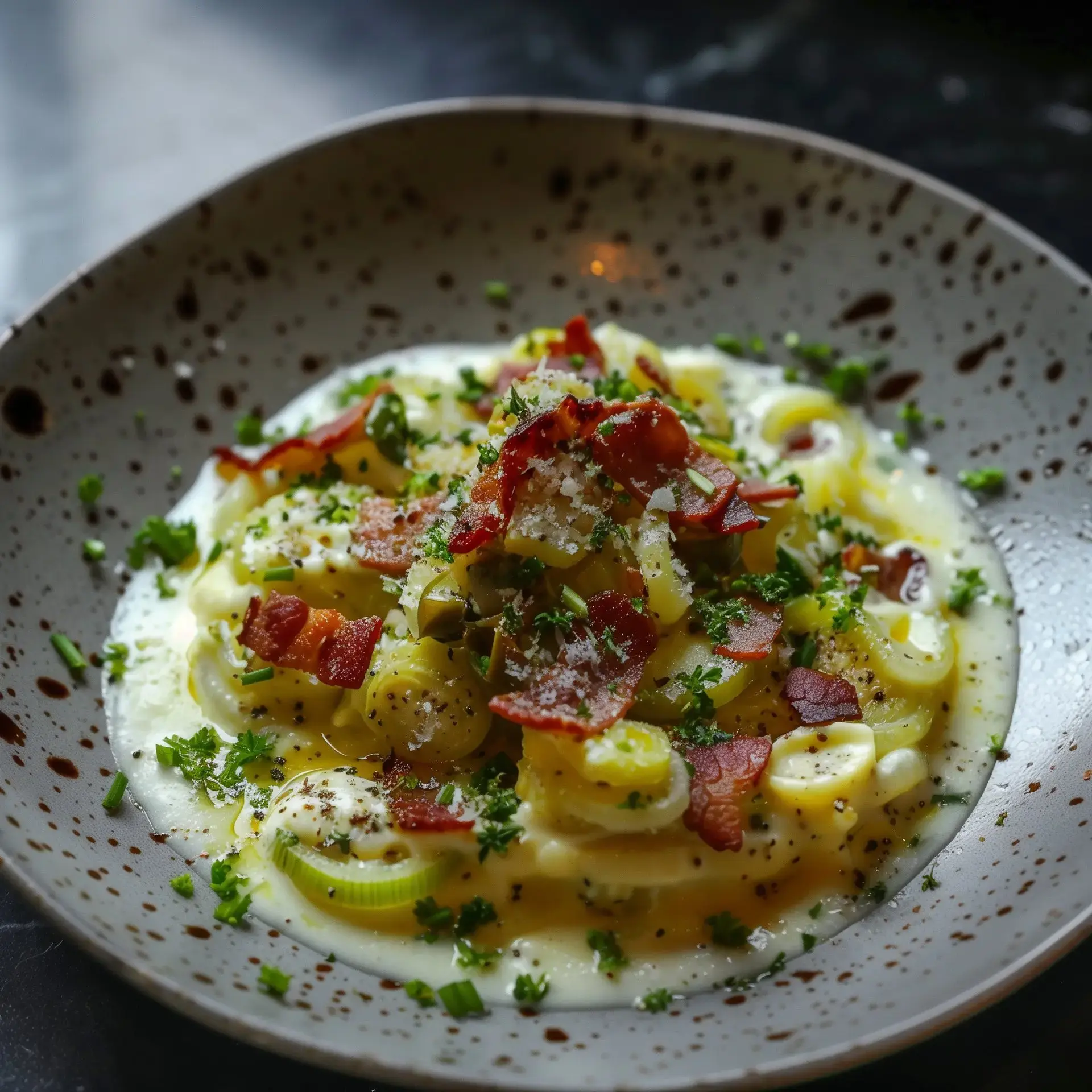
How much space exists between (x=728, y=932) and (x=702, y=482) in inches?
50.0

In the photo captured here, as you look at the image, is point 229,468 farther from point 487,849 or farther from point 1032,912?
point 1032,912

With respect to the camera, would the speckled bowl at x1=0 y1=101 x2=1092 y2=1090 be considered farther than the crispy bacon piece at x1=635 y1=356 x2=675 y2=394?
No

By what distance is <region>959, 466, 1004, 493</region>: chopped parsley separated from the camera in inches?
167

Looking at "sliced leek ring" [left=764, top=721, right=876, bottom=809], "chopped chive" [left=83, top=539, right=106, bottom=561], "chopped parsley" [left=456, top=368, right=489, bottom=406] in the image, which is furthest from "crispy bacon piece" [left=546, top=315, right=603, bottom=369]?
"chopped chive" [left=83, top=539, right=106, bottom=561]

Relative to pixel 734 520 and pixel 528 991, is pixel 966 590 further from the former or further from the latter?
pixel 528 991

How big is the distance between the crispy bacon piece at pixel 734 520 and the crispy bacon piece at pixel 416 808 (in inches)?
43.2

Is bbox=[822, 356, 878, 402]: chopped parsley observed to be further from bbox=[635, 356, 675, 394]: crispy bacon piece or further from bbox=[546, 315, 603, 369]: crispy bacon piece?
bbox=[546, 315, 603, 369]: crispy bacon piece

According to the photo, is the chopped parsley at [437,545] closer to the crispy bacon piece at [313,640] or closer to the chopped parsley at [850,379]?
the crispy bacon piece at [313,640]

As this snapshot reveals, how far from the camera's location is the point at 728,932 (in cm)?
308

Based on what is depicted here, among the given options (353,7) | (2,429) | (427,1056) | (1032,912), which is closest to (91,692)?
(2,429)

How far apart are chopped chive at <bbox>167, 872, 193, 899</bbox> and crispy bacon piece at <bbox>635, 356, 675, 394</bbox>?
7.17ft

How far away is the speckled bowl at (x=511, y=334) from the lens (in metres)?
2.76

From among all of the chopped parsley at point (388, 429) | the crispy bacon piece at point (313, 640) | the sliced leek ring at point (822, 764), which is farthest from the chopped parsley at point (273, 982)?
the chopped parsley at point (388, 429)

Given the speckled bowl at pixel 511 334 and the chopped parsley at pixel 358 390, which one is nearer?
the speckled bowl at pixel 511 334
